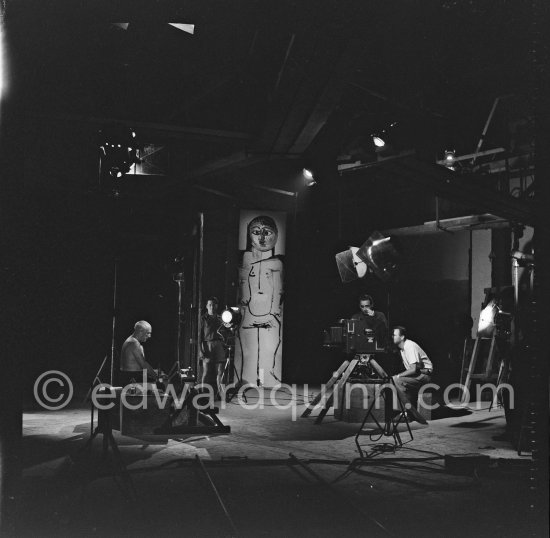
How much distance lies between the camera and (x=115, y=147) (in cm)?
738

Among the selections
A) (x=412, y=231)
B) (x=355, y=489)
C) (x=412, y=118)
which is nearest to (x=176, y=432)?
(x=355, y=489)

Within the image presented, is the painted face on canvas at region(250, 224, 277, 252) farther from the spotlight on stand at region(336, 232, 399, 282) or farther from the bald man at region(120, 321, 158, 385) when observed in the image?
the bald man at region(120, 321, 158, 385)

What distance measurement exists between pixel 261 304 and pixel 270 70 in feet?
26.9

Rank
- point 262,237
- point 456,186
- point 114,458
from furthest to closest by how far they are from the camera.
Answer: point 262,237, point 456,186, point 114,458

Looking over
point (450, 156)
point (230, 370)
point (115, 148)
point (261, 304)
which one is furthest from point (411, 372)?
point (115, 148)

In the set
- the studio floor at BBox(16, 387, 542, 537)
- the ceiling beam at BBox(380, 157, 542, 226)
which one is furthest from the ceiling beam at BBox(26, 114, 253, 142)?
the studio floor at BBox(16, 387, 542, 537)

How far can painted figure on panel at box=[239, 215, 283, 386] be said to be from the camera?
1414 cm

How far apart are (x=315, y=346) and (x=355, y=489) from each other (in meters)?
10.2

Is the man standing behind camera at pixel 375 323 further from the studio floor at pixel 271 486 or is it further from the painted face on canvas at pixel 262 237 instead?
the painted face on canvas at pixel 262 237

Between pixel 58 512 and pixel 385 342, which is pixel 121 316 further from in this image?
pixel 58 512

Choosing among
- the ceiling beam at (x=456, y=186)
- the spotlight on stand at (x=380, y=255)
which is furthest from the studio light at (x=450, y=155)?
the spotlight on stand at (x=380, y=255)

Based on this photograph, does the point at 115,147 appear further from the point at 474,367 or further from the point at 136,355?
the point at 474,367

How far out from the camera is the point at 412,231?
1423 cm
